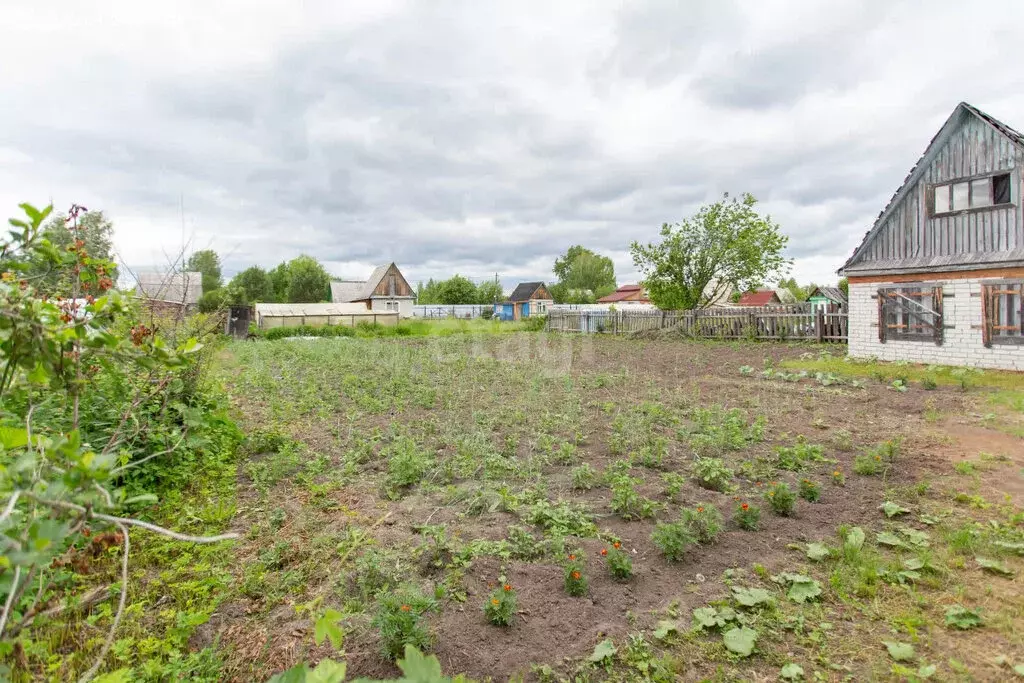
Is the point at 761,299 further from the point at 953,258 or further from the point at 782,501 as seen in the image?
the point at 782,501

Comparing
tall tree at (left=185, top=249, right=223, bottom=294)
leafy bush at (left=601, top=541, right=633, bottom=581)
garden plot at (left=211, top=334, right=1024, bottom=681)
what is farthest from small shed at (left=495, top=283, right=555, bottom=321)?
leafy bush at (left=601, top=541, right=633, bottom=581)

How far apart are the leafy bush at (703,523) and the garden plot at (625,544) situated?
2 centimetres

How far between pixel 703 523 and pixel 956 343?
11.7m

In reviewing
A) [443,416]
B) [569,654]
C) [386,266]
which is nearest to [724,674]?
[569,654]

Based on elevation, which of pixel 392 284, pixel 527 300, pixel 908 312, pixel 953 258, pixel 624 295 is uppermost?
pixel 392 284

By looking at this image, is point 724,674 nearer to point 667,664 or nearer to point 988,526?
point 667,664

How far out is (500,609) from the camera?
2.74m

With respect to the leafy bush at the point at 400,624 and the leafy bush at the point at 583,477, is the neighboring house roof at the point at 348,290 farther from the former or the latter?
the leafy bush at the point at 400,624

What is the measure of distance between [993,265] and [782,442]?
8.99 m

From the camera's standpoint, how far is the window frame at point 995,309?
1061cm

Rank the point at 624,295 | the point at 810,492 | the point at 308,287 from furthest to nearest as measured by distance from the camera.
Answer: the point at 624,295 < the point at 308,287 < the point at 810,492

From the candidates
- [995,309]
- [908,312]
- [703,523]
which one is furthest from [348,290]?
[703,523]

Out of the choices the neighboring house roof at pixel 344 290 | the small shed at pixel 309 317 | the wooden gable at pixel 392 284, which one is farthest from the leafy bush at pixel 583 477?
the neighboring house roof at pixel 344 290

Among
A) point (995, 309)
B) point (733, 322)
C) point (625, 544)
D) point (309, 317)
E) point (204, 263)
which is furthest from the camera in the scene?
point (309, 317)
